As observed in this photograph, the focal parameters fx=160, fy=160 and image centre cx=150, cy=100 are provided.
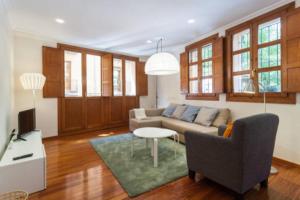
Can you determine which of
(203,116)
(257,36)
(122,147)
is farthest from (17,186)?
(257,36)

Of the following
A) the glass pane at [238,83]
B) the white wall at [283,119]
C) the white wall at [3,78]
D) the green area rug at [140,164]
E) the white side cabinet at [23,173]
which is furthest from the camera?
the glass pane at [238,83]

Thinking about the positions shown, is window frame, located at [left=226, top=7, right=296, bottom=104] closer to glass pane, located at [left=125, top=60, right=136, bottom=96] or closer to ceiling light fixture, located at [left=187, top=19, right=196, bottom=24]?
ceiling light fixture, located at [left=187, top=19, right=196, bottom=24]

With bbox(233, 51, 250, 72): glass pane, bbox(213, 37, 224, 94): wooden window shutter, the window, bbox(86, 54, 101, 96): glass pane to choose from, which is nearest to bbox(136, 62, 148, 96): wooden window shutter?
bbox(86, 54, 101, 96): glass pane

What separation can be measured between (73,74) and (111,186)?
3611 mm

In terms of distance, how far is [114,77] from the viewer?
209 inches

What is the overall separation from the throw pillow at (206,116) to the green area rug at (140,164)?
0.72 metres

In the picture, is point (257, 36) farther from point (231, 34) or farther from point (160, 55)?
point (160, 55)

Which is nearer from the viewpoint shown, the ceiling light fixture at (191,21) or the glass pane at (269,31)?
the glass pane at (269,31)

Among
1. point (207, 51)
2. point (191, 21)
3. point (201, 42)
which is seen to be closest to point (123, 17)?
point (191, 21)

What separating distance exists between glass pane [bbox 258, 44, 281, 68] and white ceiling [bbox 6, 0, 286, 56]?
735mm

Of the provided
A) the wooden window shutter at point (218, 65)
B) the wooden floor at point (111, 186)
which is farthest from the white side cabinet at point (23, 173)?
the wooden window shutter at point (218, 65)

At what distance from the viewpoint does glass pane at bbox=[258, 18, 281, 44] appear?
2.74 meters

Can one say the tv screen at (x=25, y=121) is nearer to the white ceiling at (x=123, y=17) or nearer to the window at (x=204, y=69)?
the white ceiling at (x=123, y=17)

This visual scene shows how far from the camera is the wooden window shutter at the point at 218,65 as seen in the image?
3580mm
